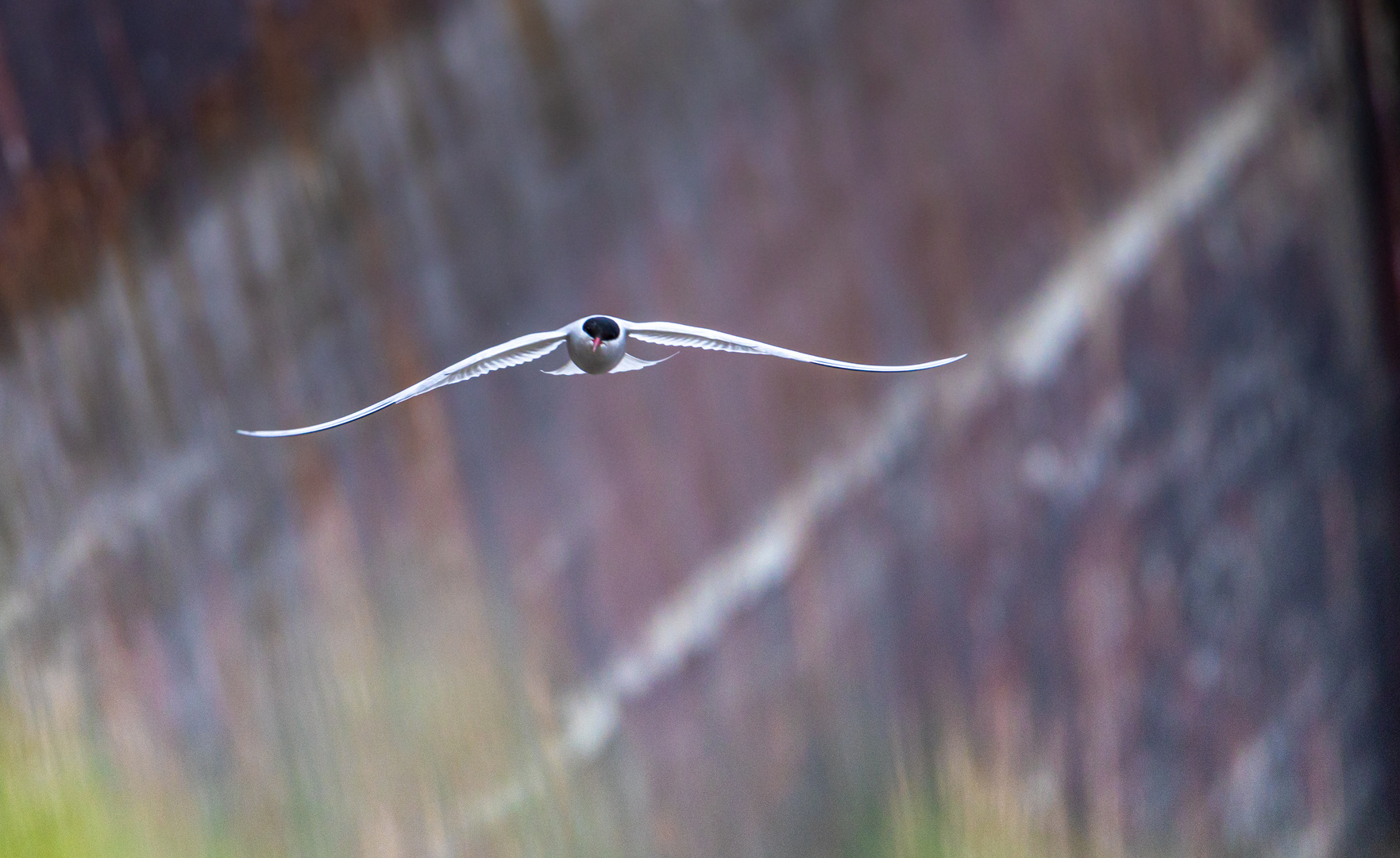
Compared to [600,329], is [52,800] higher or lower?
lower

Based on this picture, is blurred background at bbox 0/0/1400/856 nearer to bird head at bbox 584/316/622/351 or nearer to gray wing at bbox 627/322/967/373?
gray wing at bbox 627/322/967/373

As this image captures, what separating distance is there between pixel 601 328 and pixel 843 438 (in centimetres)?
81

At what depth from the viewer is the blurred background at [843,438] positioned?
66.7 inches

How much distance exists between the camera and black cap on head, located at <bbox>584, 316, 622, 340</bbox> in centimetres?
98

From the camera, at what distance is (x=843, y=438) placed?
1731mm

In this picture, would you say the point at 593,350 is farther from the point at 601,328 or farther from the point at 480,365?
the point at 480,365

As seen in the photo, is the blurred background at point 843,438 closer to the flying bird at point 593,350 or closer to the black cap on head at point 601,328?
the flying bird at point 593,350

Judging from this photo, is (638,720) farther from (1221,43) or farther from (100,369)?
(1221,43)

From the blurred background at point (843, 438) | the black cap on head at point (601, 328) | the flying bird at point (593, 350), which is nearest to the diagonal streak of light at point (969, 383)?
the blurred background at point (843, 438)

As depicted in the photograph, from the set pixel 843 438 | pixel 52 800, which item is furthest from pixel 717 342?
pixel 52 800

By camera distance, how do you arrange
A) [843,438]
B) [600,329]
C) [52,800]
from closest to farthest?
1. [600,329]
2. [843,438]
3. [52,800]

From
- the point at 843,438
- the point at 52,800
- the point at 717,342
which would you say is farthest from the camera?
the point at 52,800

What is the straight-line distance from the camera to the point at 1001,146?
1.71m

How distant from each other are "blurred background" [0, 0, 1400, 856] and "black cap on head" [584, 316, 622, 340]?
739 mm
